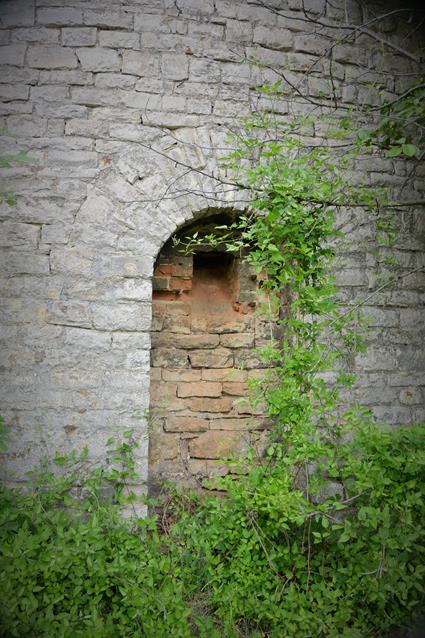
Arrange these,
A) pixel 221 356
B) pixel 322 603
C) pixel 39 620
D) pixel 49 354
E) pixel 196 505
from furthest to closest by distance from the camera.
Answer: pixel 221 356, pixel 196 505, pixel 49 354, pixel 322 603, pixel 39 620

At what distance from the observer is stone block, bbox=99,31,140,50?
296 cm

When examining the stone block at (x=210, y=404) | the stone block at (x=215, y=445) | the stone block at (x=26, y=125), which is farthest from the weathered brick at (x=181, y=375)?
the stone block at (x=26, y=125)

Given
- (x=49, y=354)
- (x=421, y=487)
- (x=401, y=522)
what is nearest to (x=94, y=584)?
(x=49, y=354)

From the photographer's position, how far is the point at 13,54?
2.91 metres

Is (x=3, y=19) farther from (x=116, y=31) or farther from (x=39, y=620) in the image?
(x=39, y=620)

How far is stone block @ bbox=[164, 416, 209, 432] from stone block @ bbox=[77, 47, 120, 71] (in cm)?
247

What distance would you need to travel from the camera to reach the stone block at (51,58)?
292cm

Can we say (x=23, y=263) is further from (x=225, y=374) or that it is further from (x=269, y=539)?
(x=269, y=539)

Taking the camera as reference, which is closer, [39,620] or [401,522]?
[39,620]

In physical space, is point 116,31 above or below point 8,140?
above

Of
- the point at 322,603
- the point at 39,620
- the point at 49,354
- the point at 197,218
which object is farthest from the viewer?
the point at 197,218

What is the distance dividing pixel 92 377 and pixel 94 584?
1.14 metres

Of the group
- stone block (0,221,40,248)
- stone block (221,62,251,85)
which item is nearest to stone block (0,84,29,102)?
stone block (0,221,40,248)

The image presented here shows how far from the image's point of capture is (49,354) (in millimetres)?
2828
